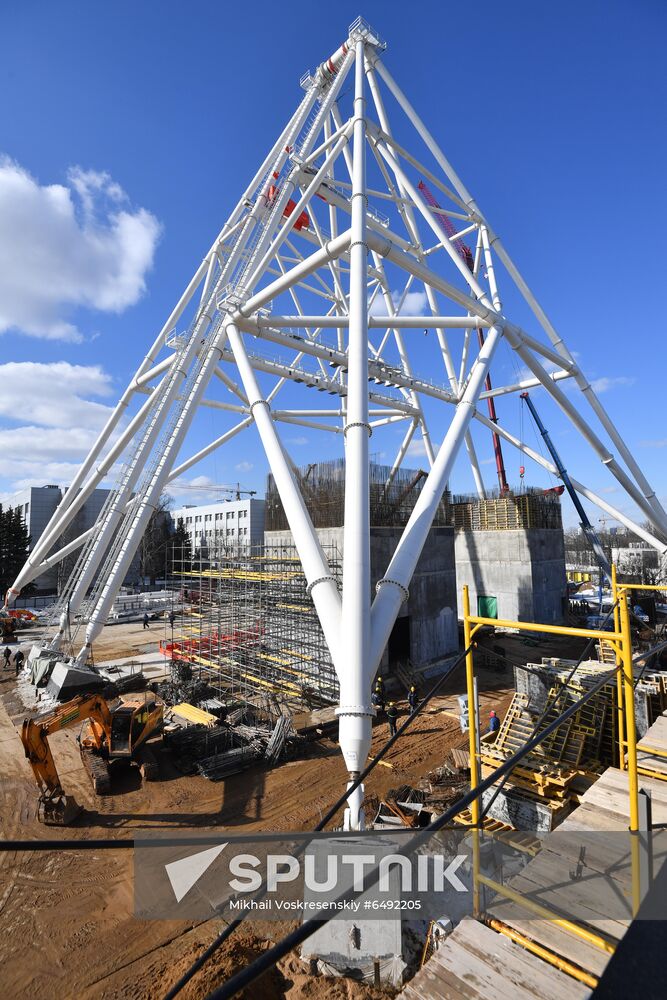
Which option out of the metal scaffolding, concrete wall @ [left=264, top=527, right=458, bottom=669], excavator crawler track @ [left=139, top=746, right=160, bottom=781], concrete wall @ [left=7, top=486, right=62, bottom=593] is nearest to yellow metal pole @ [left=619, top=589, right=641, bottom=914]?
excavator crawler track @ [left=139, top=746, right=160, bottom=781]

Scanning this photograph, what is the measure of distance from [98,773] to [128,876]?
3.76 meters

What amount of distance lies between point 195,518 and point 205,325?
6983 centimetres

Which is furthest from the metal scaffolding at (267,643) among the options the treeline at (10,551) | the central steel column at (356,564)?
the treeline at (10,551)

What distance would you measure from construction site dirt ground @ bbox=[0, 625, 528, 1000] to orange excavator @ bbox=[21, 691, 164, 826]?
321mm

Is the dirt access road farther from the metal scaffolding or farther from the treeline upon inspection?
the treeline

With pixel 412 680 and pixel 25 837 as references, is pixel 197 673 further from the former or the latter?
pixel 25 837

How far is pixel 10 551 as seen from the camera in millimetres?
52000

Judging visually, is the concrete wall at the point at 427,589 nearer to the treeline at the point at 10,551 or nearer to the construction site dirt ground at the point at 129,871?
the construction site dirt ground at the point at 129,871

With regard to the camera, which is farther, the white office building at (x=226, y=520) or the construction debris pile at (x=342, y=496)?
the white office building at (x=226, y=520)

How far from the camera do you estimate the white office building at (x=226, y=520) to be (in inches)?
2763

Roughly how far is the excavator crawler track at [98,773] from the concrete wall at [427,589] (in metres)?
10.7

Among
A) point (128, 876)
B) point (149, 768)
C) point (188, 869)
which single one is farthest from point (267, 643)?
point (128, 876)

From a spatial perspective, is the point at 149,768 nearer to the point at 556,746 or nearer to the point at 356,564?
the point at 356,564

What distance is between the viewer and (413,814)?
9.83 meters
